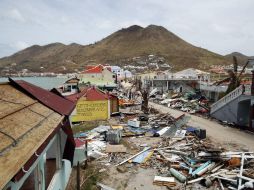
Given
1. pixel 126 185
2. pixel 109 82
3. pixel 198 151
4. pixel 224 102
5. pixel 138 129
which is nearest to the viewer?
pixel 126 185

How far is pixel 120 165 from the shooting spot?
1714cm

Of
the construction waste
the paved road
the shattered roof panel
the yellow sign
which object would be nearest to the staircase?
the paved road

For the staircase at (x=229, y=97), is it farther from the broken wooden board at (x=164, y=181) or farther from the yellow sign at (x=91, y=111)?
the broken wooden board at (x=164, y=181)

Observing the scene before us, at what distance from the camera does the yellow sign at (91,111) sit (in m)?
31.3

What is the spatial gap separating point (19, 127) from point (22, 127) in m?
0.08

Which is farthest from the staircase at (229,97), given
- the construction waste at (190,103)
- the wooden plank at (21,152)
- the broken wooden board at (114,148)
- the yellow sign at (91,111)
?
the wooden plank at (21,152)

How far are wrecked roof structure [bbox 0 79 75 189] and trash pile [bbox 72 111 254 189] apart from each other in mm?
7981

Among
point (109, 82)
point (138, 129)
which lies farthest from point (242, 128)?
point (109, 82)

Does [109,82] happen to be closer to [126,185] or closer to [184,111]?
[184,111]

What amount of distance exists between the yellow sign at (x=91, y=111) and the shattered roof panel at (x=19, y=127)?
2296 cm

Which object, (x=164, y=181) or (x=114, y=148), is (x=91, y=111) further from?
(x=164, y=181)

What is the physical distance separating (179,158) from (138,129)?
9798mm

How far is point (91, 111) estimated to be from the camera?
31.9 metres

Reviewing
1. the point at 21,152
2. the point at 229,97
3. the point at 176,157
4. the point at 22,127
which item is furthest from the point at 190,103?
the point at 21,152
